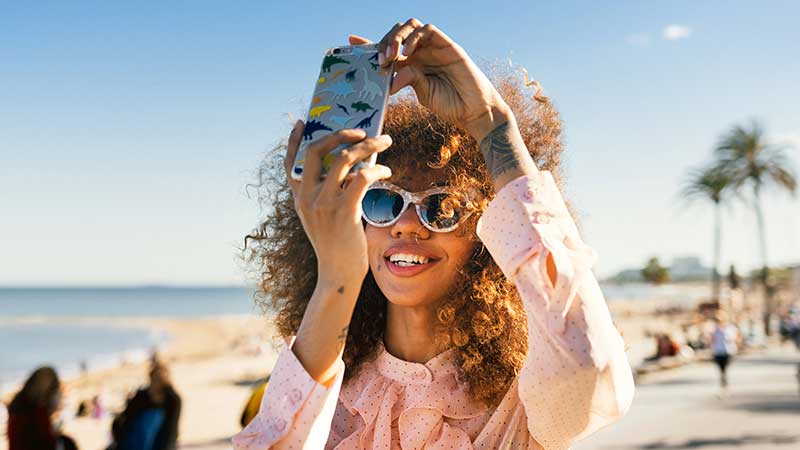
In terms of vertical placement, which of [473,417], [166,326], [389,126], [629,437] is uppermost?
[389,126]

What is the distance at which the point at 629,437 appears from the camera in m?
10.1

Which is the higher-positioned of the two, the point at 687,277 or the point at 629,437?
the point at 629,437

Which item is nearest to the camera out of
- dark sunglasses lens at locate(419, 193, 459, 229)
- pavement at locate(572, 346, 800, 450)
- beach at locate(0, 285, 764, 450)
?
dark sunglasses lens at locate(419, 193, 459, 229)

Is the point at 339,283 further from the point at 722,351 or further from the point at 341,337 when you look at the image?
the point at 722,351

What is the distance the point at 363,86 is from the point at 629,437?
31.5 ft

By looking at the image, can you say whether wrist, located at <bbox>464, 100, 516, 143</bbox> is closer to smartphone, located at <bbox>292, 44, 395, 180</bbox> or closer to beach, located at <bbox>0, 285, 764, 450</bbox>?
smartphone, located at <bbox>292, 44, 395, 180</bbox>

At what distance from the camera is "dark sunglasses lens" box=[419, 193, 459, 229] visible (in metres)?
2.10

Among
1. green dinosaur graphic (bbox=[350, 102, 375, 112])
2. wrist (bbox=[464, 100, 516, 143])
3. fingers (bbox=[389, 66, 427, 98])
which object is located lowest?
wrist (bbox=[464, 100, 516, 143])

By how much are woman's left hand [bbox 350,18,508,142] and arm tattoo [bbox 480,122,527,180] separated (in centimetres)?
3

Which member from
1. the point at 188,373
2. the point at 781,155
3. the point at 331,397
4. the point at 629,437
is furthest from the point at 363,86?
the point at 781,155

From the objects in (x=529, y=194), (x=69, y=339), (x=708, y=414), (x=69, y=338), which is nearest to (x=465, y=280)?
(x=529, y=194)

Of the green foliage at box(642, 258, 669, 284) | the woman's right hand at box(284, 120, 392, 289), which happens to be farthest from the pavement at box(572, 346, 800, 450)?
the green foliage at box(642, 258, 669, 284)

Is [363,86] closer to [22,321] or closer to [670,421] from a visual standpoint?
[670,421]

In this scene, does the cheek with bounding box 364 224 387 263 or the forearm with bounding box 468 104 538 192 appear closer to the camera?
the forearm with bounding box 468 104 538 192
